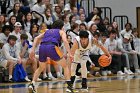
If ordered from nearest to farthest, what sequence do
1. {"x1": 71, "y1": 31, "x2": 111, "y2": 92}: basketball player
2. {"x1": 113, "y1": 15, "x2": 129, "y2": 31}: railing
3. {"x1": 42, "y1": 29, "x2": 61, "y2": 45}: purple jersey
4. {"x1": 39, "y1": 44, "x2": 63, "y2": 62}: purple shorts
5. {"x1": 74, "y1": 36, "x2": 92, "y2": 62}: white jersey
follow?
{"x1": 39, "y1": 44, "x2": 63, "y2": 62}: purple shorts
{"x1": 42, "y1": 29, "x2": 61, "y2": 45}: purple jersey
{"x1": 71, "y1": 31, "x2": 111, "y2": 92}: basketball player
{"x1": 74, "y1": 36, "x2": 92, "y2": 62}: white jersey
{"x1": 113, "y1": 15, "x2": 129, "y2": 31}: railing

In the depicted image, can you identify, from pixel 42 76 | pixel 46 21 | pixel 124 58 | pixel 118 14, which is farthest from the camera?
pixel 118 14

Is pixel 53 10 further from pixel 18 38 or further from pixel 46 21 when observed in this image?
pixel 18 38

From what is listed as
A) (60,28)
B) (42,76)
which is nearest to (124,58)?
(42,76)

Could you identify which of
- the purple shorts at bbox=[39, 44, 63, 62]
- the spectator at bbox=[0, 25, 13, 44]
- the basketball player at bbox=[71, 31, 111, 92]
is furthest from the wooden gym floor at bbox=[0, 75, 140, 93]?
the spectator at bbox=[0, 25, 13, 44]


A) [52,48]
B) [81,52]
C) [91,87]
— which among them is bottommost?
[91,87]

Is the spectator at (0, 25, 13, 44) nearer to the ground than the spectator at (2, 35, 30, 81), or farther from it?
farther from it

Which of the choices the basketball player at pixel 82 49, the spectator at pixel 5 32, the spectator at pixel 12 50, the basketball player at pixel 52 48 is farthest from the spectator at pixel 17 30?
the basketball player at pixel 52 48

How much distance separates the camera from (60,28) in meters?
10.4

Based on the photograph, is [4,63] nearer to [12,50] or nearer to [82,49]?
[12,50]

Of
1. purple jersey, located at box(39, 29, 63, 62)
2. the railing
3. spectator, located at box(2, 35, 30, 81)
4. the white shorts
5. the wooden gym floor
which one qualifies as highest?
the railing

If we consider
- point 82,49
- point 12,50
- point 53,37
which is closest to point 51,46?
point 53,37

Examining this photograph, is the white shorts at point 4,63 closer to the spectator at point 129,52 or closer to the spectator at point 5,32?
the spectator at point 5,32

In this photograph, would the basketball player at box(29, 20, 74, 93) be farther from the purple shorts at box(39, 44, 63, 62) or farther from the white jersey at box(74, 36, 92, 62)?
the white jersey at box(74, 36, 92, 62)

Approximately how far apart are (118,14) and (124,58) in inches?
180
